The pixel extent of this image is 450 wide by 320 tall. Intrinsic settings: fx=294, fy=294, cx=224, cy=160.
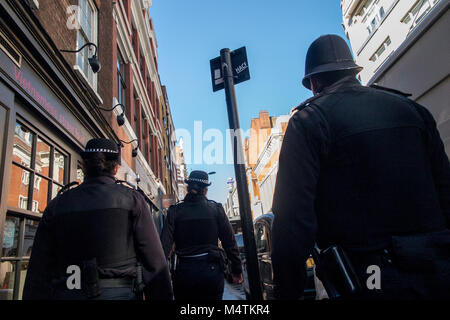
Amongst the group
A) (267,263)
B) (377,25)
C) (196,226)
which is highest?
(377,25)

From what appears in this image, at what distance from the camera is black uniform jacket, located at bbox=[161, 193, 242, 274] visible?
3.57m

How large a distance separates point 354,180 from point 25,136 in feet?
11.5

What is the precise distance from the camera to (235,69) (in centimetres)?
319

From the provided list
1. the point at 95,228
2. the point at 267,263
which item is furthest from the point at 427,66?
the point at 267,263

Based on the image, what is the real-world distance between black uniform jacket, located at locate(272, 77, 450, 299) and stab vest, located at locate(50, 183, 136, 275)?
3.73ft

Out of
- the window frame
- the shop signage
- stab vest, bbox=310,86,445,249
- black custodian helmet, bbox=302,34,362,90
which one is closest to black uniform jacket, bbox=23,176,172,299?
stab vest, bbox=310,86,445,249

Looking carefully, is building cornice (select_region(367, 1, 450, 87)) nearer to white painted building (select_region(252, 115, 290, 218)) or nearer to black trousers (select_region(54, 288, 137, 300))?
black trousers (select_region(54, 288, 137, 300))

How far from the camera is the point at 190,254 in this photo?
349cm

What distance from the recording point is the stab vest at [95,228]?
6.06 feet

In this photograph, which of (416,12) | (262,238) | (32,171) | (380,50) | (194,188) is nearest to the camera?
(32,171)

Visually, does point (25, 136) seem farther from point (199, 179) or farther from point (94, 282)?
point (94, 282)
